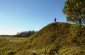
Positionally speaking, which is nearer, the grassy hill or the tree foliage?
the grassy hill

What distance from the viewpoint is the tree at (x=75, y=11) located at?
2959 cm

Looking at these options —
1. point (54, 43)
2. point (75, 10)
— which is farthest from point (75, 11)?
point (54, 43)

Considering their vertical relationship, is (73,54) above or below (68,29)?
below

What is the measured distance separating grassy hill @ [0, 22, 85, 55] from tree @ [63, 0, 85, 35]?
53.2 inches

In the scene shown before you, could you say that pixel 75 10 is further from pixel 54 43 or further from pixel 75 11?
pixel 54 43

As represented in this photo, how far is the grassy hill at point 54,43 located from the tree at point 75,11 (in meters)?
1.35

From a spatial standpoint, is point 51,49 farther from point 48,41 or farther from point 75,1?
point 75,1

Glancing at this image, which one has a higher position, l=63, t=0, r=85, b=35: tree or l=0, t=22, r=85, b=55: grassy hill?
l=63, t=0, r=85, b=35: tree

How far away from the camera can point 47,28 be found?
38.2m

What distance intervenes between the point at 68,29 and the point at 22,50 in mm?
10158

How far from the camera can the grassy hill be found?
89.2ft

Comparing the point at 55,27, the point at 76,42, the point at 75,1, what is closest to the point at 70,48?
the point at 76,42

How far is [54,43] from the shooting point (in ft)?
101

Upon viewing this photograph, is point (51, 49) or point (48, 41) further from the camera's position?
point (48, 41)
